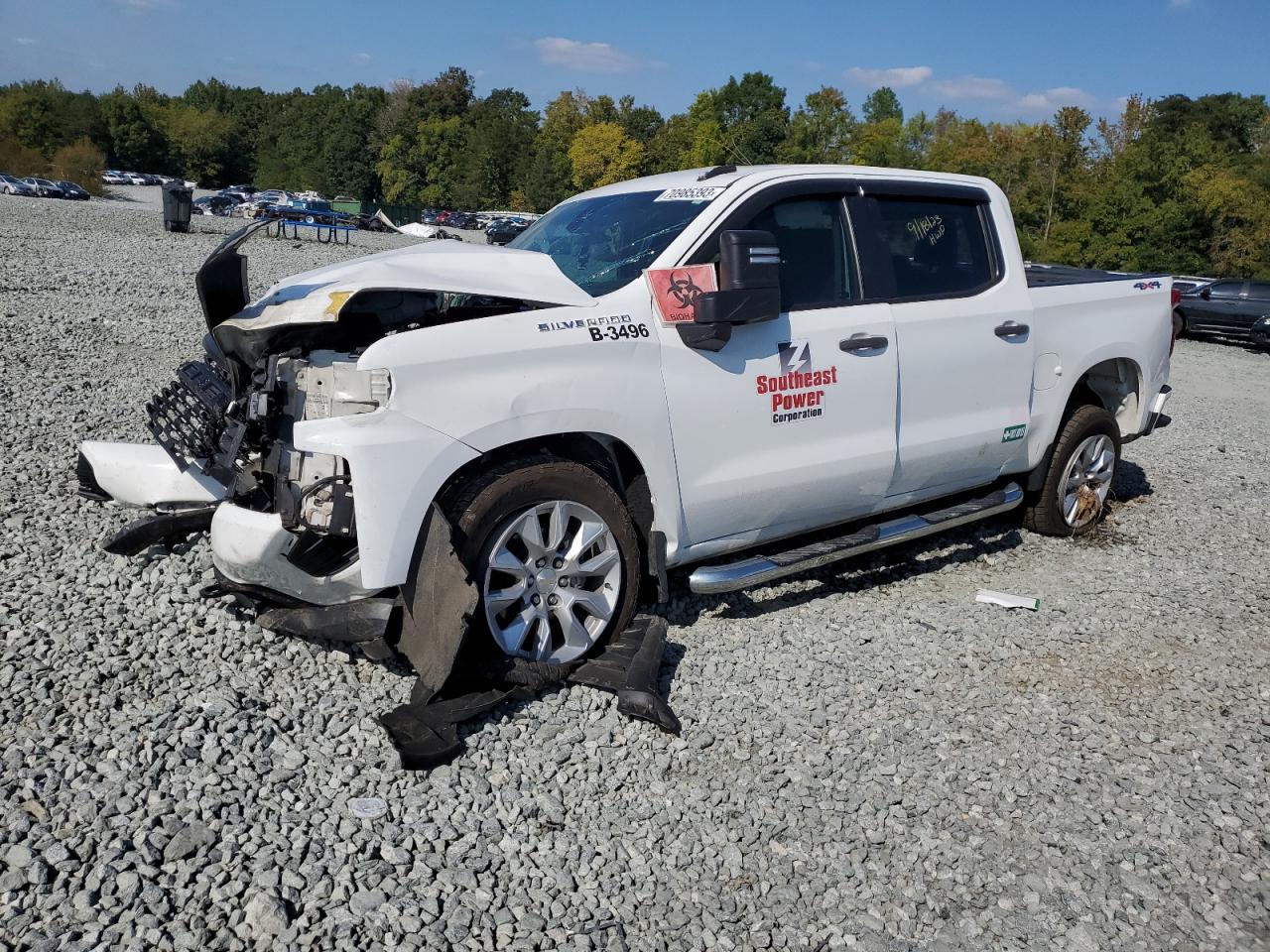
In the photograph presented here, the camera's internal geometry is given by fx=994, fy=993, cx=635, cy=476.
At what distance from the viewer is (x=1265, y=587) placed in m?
5.65

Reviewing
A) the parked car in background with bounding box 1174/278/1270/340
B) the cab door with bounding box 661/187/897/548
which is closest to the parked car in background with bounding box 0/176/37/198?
the parked car in background with bounding box 1174/278/1270/340

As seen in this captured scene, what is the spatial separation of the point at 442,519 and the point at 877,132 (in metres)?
81.3

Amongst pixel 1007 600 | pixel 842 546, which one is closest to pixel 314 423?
pixel 842 546

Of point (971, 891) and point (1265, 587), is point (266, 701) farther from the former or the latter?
point (1265, 587)

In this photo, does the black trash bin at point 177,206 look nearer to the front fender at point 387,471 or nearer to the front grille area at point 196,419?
the front grille area at point 196,419

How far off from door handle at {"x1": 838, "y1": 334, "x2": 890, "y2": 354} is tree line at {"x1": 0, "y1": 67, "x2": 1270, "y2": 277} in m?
19.7

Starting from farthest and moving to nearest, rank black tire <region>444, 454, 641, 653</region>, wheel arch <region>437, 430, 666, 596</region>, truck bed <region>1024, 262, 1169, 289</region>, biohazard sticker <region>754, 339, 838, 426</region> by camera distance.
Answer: truck bed <region>1024, 262, 1169, 289</region>
biohazard sticker <region>754, 339, 838, 426</region>
wheel arch <region>437, 430, 666, 596</region>
black tire <region>444, 454, 641, 653</region>

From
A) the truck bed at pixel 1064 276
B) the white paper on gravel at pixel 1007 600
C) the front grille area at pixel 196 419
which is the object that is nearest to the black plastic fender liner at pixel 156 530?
the front grille area at pixel 196 419

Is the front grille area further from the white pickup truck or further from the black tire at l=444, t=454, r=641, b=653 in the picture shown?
the black tire at l=444, t=454, r=641, b=653

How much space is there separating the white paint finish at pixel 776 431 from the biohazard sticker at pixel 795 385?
0.05ft

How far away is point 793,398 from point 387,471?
6.10 ft

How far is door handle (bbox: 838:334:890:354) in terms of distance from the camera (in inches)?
178

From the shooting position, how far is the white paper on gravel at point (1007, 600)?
511cm

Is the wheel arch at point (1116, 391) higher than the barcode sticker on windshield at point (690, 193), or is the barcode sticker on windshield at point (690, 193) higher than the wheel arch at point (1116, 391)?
the barcode sticker on windshield at point (690, 193)
